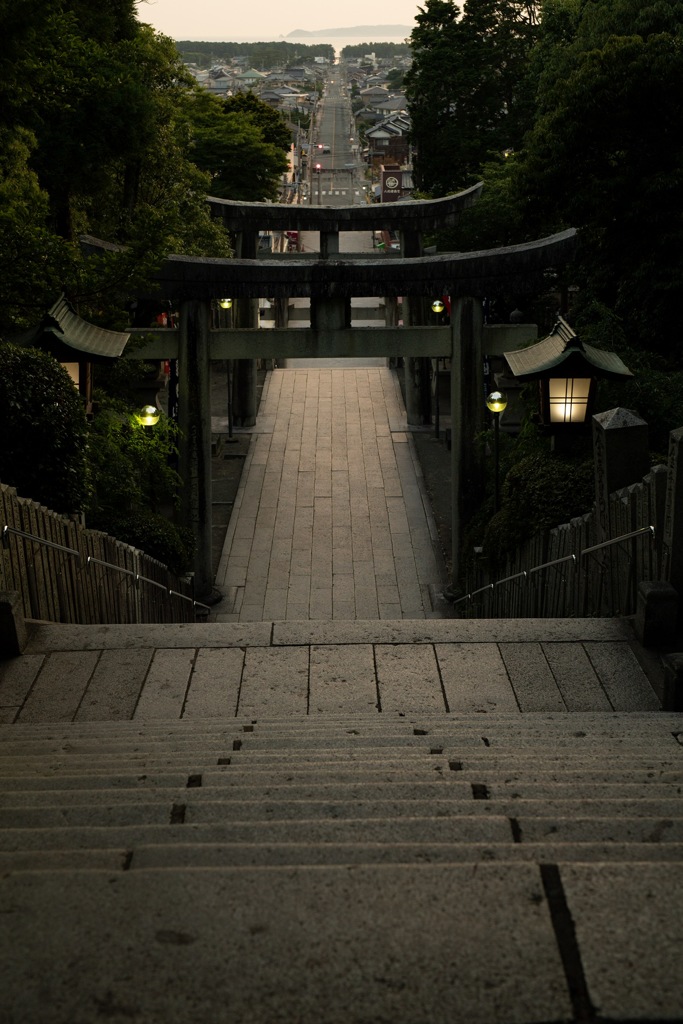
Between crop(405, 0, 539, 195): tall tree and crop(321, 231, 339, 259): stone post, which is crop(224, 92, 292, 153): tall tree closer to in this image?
crop(405, 0, 539, 195): tall tree

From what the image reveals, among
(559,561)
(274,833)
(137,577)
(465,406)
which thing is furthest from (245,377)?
(274,833)

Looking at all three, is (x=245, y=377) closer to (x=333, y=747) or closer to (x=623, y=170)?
(x=623, y=170)

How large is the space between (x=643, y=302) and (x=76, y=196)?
1215 centimetres

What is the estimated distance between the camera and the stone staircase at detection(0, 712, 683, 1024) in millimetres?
2703

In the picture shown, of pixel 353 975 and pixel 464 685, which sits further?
pixel 464 685

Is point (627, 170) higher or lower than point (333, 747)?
higher

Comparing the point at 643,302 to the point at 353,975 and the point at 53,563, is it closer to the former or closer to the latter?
the point at 53,563

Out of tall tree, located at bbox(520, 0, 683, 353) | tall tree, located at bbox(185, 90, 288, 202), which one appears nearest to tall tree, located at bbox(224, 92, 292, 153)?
tall tree, located at bbox(185, 90, 288, 202)

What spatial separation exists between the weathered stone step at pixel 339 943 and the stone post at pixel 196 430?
51.9 feet

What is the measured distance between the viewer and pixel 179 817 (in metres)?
4.20

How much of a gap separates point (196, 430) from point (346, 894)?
16.3 m

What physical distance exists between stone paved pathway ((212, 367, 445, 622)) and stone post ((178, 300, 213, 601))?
0.95 metres

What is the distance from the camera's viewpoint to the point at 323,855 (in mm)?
3557

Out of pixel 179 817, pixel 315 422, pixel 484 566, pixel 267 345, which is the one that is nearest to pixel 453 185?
pixel 315 422
